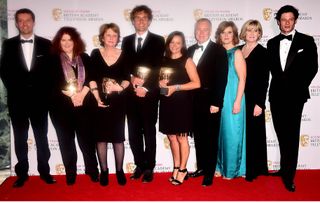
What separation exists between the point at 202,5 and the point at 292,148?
202 centimetres

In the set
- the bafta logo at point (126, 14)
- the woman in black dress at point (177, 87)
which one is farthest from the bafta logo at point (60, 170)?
the bafta logo at point (126, 14)

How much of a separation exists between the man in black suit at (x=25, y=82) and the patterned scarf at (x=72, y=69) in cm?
23

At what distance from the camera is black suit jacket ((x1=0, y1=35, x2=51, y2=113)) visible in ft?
11.3

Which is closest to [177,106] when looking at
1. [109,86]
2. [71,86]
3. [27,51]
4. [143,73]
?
[143,73]

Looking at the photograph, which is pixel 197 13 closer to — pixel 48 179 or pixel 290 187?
pixel 290 187

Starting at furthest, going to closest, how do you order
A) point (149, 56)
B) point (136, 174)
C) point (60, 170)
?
point (60, 170) → point (136, 174) → point (149, 56)

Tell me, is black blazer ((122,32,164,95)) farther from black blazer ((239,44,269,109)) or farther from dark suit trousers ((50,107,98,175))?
black blazer ((239,44,269,109))

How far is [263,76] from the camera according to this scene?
344 centimetres

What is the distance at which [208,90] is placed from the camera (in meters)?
3.38

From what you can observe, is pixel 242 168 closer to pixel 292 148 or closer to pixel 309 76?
pixel 292 148

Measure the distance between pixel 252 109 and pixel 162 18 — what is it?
61.8 inches

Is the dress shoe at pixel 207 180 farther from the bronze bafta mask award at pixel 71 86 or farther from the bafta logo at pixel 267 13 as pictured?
the bafta logo at pixel 267 13

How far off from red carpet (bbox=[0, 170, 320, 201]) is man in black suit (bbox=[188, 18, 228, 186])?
0.23 metres

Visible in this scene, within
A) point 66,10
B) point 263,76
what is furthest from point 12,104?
point 263,76
